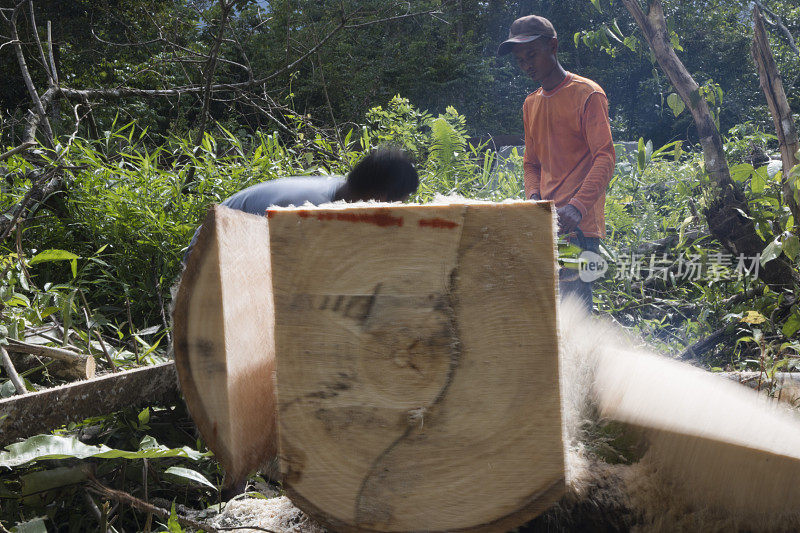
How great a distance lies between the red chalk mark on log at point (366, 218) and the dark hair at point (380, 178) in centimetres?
125

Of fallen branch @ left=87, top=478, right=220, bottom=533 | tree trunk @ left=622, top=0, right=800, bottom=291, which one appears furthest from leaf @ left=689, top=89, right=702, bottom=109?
fallen branch @ left=87, top=478, right=220, bottom=533

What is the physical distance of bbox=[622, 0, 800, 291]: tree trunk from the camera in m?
3.22

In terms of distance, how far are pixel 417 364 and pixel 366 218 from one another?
0.23 meters

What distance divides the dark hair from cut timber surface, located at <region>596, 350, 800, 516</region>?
117cm

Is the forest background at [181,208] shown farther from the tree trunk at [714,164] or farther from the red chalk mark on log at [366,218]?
the red chalk mark on log at [366,218]

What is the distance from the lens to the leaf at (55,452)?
1.22 m

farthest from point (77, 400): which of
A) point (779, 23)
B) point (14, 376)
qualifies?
point (779, 23)

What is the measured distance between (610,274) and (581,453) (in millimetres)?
3397

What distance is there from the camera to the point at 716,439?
105 centimetres

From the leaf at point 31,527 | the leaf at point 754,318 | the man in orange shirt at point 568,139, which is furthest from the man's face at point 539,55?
the leaf at point 31,527

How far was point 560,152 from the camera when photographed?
307 centimetres

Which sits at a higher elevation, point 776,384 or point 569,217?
point 569,217

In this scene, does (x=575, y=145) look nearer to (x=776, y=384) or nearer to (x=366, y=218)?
(x=776, y=384)

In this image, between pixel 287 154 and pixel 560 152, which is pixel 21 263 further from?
pixel 560 152
